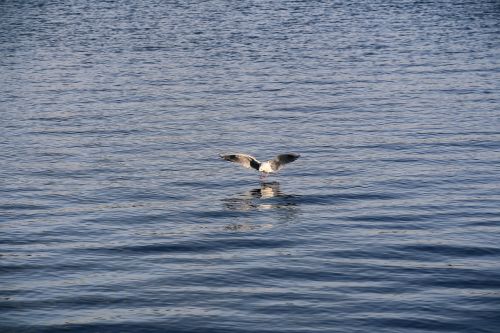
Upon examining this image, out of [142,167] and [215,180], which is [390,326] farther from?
Answer: [142,167]

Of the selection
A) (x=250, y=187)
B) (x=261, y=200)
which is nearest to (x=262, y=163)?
(x=261, y=200)

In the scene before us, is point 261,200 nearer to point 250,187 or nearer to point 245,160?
point 245,160

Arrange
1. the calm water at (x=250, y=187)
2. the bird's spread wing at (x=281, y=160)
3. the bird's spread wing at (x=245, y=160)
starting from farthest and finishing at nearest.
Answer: the bird's spread wing at (x=281, y=160) < the bird's spread wing at (x=245, y=160) < the calm water at (x=250, y=187)

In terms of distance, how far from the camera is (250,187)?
1608 inches

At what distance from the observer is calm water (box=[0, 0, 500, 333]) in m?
27.4

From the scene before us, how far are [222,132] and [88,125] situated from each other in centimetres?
702

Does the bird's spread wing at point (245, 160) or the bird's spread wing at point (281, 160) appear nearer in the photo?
the bird's spread wing at point (245, 160)

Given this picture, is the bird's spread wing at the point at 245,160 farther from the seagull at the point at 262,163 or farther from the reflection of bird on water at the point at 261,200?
the reflection of bird on water at the point at 261,200

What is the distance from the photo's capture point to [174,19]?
335 feet

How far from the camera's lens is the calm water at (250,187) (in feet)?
90.0

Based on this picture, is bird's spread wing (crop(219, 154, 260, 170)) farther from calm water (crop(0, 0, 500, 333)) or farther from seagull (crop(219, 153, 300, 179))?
calm water (crop(0, 0, 500, 333))

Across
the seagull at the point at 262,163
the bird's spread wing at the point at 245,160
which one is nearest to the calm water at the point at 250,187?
the seagull at the point at 262,163

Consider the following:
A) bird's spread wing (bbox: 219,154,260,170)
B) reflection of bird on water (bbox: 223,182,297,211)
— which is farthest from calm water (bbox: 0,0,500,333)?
bird's spread wing (bbox: 219,154,260,170)

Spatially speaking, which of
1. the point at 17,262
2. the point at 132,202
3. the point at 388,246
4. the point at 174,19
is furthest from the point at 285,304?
the point at 174,19
